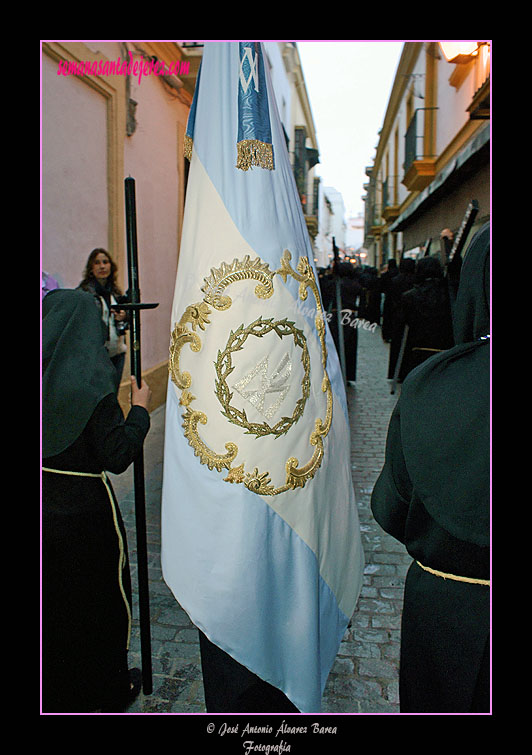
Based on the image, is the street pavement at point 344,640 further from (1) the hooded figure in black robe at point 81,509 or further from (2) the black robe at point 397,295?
(2) the black robe at point 397,295

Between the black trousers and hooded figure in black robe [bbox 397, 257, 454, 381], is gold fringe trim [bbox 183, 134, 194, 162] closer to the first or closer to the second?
the black trousers

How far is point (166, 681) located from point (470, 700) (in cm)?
157

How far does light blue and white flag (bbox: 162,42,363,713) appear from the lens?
2027mm

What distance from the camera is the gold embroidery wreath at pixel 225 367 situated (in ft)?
6.63

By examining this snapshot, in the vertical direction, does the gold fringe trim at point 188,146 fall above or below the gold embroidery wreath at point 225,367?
above

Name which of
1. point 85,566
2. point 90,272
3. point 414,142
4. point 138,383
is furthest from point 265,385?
point 414,142

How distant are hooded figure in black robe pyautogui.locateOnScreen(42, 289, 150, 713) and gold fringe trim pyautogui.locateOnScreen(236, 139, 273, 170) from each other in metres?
0.75

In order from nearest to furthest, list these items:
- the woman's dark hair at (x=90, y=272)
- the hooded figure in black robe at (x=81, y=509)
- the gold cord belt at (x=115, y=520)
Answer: the hooded figure in black robe at (x=81, y=509), the gold cord belt at (x=115, y=520), the woman's dark hair at (x=90, y=272)

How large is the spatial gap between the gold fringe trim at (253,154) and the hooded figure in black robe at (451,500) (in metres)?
0.88

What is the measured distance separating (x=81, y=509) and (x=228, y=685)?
0.86 metres

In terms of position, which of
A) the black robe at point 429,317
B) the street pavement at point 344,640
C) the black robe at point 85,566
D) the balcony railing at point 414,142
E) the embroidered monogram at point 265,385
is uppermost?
the balcony railing at point 414,142

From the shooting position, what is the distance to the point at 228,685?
210cm

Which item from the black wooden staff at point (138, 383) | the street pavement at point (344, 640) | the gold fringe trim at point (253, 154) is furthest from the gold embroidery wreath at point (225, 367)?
the street pavement at point (344, 640)
